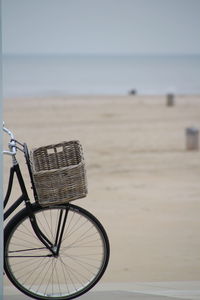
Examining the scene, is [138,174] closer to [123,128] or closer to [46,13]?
[123,128]

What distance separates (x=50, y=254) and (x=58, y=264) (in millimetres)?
1337

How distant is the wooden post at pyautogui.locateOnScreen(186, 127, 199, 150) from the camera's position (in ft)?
41.3

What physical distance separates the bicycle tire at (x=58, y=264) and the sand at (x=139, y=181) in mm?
213

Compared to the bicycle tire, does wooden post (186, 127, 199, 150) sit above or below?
below

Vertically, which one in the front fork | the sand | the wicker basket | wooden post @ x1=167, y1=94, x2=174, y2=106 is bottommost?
wooden post @ x1=167, y1=94, x2=174, y2=106

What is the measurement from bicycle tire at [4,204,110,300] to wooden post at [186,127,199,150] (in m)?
6.06

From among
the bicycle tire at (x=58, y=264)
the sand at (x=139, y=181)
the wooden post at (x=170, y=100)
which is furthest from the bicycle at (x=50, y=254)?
the wooden post at (x=170, y=100)

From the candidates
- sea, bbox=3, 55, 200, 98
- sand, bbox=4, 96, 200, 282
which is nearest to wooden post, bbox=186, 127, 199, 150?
sand, bbox=4, 96, 200, 282

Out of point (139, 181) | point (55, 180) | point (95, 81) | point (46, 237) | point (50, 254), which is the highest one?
point (55, 180)

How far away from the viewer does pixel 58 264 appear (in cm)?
546

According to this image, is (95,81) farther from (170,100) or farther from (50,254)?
(50,254)

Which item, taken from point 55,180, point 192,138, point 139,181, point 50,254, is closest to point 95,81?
point 192,138

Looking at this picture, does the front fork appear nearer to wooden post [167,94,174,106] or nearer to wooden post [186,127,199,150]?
wooden post [186,127,199,150]

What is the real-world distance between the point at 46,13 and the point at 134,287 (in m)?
117
